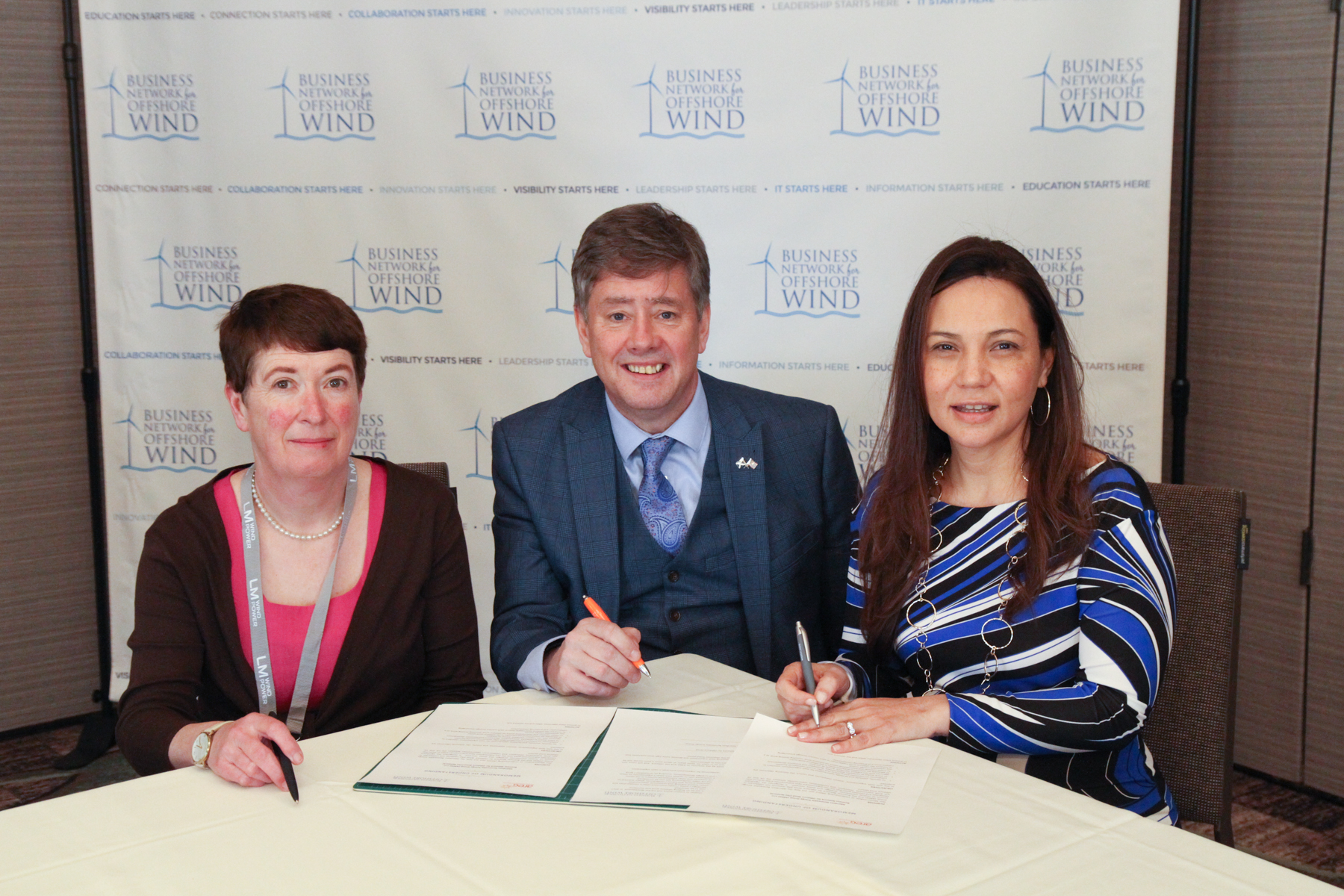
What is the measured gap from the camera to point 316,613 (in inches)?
75.9

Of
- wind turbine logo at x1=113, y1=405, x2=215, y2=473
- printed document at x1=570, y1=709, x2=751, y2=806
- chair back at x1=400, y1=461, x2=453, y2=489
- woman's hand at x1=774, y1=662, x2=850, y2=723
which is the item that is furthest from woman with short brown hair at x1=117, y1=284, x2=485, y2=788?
wind turbine logo at x1=113, y1=405, x2=215, y2=473

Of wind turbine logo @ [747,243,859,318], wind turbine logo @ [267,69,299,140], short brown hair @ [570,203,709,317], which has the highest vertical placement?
wind turbine logo @ [267,69,299,140]

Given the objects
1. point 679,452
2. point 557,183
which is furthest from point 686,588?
point 557,183

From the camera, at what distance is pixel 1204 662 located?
1855 millimetres

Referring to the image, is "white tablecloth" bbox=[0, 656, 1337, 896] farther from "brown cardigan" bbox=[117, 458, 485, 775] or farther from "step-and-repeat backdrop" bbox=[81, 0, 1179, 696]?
"step-and-repeat backdrop" bbox=[81, 0, 1179, 696]

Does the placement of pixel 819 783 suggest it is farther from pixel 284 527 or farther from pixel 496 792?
pixel 284 527

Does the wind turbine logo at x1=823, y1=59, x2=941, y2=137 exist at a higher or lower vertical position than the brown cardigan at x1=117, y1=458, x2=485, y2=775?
higher

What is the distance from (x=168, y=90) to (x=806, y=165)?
6.93ft

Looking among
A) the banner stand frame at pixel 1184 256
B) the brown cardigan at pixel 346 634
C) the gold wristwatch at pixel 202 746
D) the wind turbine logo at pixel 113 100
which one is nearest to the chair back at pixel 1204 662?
the brown cardigan at pixel 346 634

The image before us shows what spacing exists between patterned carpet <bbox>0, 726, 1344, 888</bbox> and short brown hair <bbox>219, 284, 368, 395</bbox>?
192cm

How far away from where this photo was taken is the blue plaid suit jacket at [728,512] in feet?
7.37

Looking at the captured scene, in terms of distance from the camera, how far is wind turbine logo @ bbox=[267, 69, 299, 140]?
12.4 feet

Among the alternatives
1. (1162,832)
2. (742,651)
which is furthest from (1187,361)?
(1162,832)

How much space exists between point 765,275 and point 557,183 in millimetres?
732
